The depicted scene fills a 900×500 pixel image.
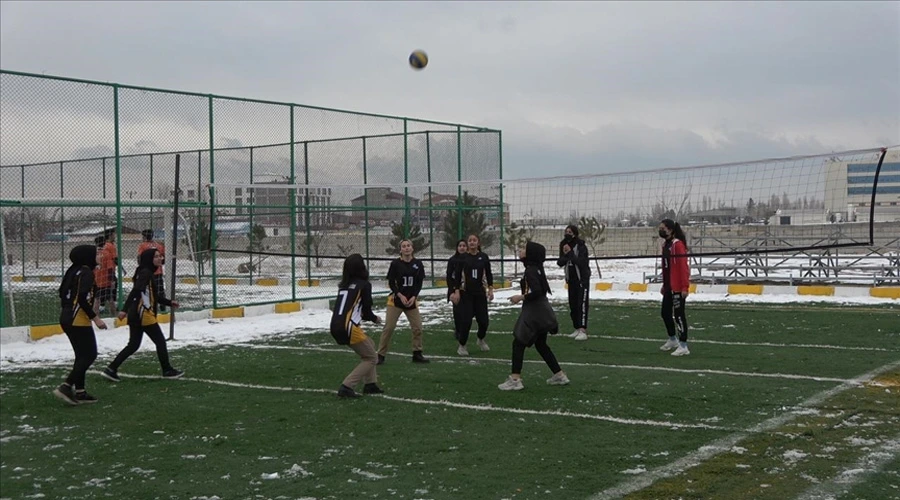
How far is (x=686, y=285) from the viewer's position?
13203 mm

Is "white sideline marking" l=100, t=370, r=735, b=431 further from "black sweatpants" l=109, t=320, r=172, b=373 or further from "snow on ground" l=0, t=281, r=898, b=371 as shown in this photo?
"snow on ground" l=0, t=281, r=898, b=371

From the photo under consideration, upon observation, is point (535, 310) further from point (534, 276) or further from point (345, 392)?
point (345, 392)

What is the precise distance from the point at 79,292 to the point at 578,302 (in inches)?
334

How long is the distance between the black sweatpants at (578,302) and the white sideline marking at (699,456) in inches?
235

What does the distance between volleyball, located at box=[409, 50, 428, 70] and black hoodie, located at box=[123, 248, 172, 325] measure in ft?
27.2

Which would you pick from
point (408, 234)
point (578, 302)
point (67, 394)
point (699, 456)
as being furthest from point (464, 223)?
point (699, 456)

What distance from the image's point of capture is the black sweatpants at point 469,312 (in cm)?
1408

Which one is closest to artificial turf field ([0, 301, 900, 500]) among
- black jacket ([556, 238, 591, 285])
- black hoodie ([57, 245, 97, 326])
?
black hoodie ([57, 245, 97, 326])

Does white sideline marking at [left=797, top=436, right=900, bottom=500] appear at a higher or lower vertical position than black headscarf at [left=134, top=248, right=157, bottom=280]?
lower

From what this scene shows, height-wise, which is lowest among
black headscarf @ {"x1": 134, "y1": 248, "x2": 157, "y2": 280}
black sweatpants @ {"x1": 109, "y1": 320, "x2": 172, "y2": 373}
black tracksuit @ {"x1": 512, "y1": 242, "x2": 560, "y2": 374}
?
black sweatpants @ {"x1": 109, "y1": 320, "x2": 172, "y2": 373}

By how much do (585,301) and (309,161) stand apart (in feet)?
34.8

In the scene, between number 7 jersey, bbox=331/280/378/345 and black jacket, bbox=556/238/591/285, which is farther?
black jacket, bbox=556/238/591/285

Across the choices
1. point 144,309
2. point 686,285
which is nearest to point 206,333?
point 144,309

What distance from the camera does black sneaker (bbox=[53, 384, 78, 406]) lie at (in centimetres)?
1054
